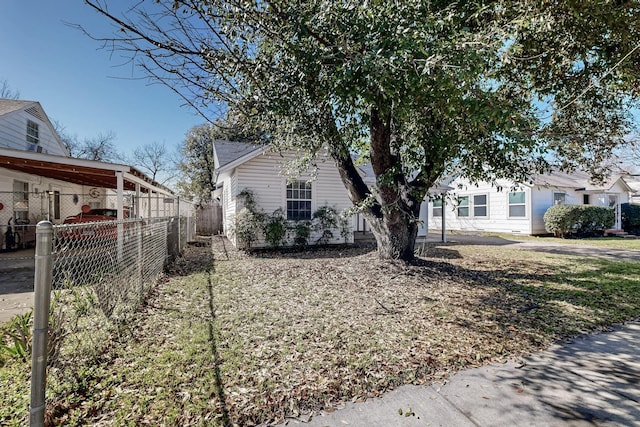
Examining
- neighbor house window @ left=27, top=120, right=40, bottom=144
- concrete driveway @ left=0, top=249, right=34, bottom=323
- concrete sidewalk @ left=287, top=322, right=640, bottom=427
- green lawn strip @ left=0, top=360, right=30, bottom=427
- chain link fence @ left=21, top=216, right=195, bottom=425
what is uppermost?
neighbor house window @ left=27, top=120, right=40, bottom=144

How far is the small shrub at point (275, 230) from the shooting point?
10.8 meters

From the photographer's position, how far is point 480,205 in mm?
19703

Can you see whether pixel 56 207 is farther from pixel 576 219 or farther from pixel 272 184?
pixel 576 219

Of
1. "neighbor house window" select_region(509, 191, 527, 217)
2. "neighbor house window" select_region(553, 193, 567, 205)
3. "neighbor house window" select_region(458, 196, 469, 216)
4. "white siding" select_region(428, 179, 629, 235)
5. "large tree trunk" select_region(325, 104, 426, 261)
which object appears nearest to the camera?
"large tree trunk" select_region(325, 104, 426, 261)

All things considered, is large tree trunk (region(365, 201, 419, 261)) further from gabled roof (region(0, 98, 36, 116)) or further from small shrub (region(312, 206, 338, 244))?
gabled roof (region(0, 98, 36, 116))

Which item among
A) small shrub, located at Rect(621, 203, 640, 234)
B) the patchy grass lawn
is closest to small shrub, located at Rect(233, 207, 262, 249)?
the patchy grass lawn

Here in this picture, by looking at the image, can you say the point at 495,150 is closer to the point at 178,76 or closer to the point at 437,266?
the point at 437,266

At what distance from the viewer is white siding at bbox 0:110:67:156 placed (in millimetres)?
11594

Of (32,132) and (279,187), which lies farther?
(32,132)

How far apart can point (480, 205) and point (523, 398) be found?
62.4 ft

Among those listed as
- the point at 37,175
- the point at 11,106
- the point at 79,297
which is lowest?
the point at 79,297

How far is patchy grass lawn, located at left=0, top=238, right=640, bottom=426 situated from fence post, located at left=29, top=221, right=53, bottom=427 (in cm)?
76

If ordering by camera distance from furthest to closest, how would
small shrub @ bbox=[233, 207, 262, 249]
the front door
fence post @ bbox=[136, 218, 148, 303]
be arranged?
the front door < small shrub @ bbox=[233, 207, 262, 249] < fence post @ bbox=[136, 218, 148, 303]

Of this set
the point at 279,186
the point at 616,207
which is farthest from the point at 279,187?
the point at 616,207
